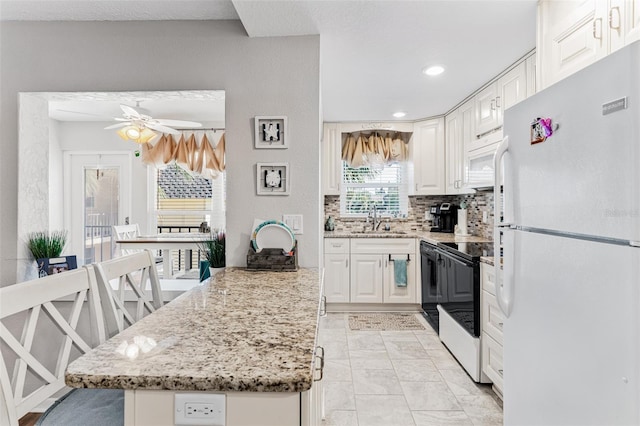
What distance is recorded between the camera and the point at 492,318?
2342 millimetres

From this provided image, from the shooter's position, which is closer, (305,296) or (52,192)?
(305,296)

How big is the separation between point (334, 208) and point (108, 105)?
3112 millimetres

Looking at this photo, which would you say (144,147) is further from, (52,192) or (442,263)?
(442,263)

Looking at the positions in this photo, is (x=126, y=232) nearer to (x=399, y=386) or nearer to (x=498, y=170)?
(x=399, y=386)

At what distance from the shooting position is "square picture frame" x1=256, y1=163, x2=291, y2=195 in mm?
2189

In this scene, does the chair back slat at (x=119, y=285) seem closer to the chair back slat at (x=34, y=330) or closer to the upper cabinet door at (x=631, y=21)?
the chair back slat at (x=34, y=330)

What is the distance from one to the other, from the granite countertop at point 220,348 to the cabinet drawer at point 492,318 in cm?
134

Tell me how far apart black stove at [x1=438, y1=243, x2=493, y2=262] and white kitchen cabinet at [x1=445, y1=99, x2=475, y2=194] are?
0.87m

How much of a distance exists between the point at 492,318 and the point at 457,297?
0.51 m

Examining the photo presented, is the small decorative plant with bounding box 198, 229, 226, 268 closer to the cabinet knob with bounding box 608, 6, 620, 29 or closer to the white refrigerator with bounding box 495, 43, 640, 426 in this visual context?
the white refrigerator with bounding box 495, 43, 640, 426

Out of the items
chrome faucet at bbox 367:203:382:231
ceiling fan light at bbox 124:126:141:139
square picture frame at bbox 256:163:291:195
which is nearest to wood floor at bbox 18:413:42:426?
square picture frame at bbox 256:163:291:195

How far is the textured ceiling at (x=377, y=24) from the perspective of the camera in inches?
74.2

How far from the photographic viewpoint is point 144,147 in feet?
15.9

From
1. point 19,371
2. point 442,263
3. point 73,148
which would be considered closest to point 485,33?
point 442,263
